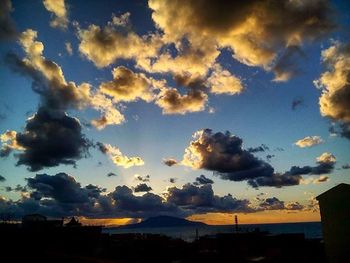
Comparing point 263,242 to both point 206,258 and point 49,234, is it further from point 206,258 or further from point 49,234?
point 49,234

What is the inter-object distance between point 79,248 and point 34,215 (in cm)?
1597

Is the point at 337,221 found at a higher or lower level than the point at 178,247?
higher

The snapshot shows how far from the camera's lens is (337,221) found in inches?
992

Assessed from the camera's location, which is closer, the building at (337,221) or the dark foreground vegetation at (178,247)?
the building at (337,221)

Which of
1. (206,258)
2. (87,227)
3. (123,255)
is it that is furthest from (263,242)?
(87,227)

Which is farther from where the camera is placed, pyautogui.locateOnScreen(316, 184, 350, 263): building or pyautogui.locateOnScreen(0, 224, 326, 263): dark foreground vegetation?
pyautogui.locateOnScreen(0, 224, 326, 263): dark foreground vegetation

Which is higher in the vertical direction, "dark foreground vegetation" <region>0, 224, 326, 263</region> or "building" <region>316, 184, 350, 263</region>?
"building" <region>316, 184, 350, 263</region>

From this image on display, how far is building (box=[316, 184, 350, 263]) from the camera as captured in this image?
24844 millimetres

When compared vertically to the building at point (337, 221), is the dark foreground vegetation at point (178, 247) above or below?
below

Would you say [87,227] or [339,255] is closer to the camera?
[339,255]

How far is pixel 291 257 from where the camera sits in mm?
40125

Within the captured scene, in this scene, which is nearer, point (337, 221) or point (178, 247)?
point (337, 221)

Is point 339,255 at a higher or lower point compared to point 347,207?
lower

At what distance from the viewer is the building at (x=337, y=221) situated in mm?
24844
